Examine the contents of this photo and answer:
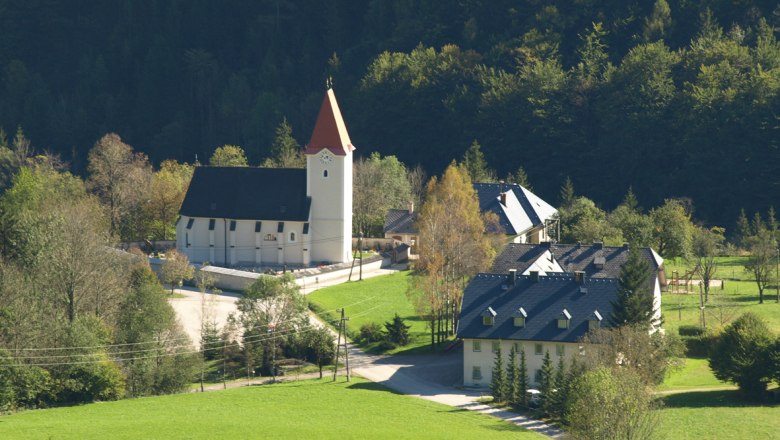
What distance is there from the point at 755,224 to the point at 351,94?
48.6 m

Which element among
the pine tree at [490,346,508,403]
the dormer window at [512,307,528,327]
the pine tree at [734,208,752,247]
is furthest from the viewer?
the pine tree at [734,208,752,247]

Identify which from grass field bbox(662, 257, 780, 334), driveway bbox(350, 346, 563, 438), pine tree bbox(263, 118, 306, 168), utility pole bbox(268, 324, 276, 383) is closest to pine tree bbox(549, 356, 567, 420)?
driveway bbox(350, 346, 563, 438)

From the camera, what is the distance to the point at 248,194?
290 feet

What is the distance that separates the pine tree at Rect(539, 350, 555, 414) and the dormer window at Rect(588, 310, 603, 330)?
3.19m

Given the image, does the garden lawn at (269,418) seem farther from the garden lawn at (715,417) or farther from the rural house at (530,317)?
the garden lawn at (715,417)

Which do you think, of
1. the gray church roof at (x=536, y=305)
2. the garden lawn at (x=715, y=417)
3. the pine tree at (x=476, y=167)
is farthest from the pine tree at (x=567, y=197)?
the garden lawn at (x=715, y=417)

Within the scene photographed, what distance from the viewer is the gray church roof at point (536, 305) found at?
61312 millimetres

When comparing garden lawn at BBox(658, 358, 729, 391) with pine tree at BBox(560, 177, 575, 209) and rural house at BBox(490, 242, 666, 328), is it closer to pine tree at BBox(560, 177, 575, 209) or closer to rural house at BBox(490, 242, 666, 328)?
rural house at BBox(490, 242, 666, 328)

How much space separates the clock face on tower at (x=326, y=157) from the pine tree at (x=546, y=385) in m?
30.9

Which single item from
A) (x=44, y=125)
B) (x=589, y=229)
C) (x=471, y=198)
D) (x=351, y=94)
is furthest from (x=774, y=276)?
(x=44, y=125)

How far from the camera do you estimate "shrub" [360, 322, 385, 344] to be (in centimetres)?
6962

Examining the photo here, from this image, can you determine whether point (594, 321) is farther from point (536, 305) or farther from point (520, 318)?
point (520, 318)

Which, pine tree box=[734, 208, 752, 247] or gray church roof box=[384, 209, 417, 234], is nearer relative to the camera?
gray church roof box=[384, 209, 417, 234]

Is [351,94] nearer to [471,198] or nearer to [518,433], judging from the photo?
[471,198]
